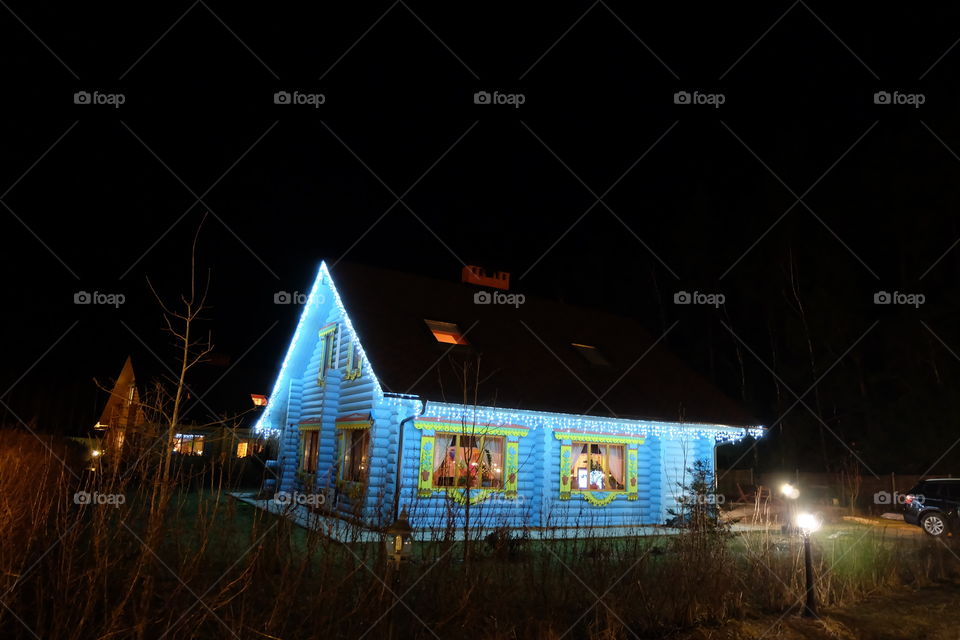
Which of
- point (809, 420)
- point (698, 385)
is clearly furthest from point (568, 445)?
point (809, 420)

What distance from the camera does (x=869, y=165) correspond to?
26.1m

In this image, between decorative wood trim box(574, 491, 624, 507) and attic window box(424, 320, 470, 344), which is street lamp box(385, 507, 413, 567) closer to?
attic window box(424, 320, 470, 344)

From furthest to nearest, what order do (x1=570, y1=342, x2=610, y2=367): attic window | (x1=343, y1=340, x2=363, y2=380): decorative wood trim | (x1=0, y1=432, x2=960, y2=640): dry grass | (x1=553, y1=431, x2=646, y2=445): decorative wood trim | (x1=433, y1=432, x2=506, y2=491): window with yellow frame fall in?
(x1=570, y1=342, x2=610, y2=367): attic window, (x1=553, y1=431, x2=646, y2=445): decorative wood trim, (x1=343, y1=340, x2=363, y2=380): decorative wood trim, (x1=433, y1=432, x2=506, y2=491): window with yellow frame, (x1=0, y1=432, x2=960, y2=640): dry grass

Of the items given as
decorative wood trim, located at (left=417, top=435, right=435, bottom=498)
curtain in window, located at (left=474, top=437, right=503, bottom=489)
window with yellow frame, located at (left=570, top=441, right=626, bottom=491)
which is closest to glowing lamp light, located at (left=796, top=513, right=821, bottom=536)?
curtain in window, located at (left=474, top=437, right=503, bottom=489)

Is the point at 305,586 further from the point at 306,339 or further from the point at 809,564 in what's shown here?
the point at 306,339

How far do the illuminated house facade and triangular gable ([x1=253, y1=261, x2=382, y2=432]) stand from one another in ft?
0.20

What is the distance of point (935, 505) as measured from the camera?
1711cm

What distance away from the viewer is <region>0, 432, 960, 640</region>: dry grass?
495 centimetres

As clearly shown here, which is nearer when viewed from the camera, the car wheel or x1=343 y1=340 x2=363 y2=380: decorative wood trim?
x1=343 y1=340 x2=363 y2=380: decorative wood trim

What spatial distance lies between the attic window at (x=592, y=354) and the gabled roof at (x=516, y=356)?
15 centimetres

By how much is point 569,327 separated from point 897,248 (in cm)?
1597

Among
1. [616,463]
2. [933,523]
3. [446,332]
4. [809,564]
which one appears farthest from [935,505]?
[446,332]

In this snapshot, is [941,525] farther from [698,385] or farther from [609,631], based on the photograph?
[609,631]

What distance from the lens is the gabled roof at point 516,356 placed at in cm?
1403
